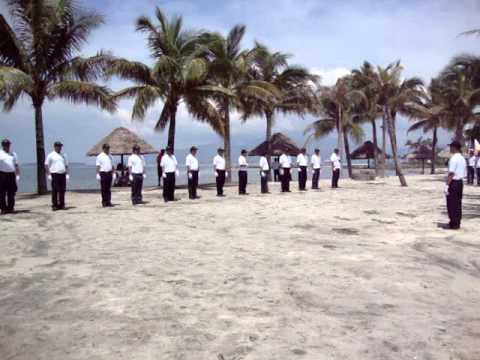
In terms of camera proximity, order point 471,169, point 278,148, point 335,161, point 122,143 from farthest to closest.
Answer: point 278,148
point 122,143
point 471,169
point 335,161

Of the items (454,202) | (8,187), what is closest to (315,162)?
(454,202)

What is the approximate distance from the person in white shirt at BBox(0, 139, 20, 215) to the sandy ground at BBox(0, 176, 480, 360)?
2.13m

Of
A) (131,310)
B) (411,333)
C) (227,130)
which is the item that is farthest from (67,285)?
(227,130)

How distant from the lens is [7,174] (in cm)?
1075

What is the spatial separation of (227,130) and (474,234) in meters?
16.9

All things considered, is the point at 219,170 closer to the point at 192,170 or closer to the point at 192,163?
the point at 192,163

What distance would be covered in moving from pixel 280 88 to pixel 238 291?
23.2 m

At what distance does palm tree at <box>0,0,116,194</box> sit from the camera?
634 inches

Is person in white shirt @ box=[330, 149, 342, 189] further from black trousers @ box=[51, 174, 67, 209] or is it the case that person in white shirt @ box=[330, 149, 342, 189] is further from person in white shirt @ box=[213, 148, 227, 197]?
black trousers @ box=[51, 174, 67, 209]

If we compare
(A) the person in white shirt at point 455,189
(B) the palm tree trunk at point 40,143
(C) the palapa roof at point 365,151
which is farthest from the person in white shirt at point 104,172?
(C) the palapa roof at point 365,151

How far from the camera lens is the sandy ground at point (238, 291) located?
3354mm

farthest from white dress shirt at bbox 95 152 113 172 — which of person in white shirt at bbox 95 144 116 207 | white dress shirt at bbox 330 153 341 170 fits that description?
white dress shirt at bbox 330 153 341 170

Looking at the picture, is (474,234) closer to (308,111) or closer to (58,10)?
(58,10)

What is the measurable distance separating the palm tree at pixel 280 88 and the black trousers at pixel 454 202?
17010mm
